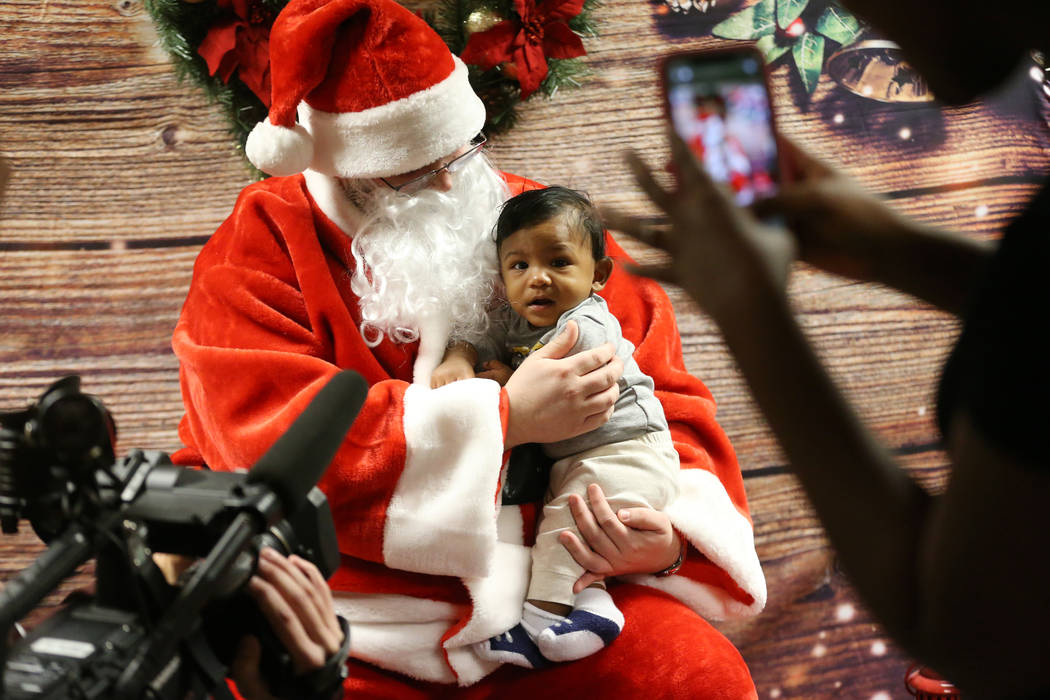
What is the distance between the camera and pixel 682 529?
4.45 feet

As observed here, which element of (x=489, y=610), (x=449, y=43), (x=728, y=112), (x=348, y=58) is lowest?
(x=489, y=610)

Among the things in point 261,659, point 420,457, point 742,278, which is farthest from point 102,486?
point 420,457

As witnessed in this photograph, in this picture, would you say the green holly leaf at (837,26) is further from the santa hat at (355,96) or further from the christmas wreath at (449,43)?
the santa hat at (355,96)

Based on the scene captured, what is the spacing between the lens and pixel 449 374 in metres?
1.36

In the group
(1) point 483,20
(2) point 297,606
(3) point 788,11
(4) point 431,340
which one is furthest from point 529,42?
(2) point 297,606

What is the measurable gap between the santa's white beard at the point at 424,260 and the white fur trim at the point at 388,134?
0.25 feet

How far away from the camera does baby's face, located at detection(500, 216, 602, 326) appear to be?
4.44 feet

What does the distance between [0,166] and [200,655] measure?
70 centimetres

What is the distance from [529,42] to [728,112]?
91 centimetres

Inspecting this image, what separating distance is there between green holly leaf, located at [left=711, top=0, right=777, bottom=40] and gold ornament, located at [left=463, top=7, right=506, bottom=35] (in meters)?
0.66

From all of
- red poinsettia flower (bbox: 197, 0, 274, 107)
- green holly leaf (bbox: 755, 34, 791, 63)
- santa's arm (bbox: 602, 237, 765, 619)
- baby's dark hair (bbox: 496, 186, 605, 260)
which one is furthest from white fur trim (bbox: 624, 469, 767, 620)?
green holly leaf (bbox: 755, 34, 791, 63)

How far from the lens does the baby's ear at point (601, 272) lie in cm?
144

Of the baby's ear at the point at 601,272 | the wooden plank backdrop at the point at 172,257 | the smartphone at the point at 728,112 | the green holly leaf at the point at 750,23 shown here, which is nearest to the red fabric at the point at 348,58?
the baby's ear at the point at 601,272

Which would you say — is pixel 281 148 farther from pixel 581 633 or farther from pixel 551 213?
pixel 581 633
